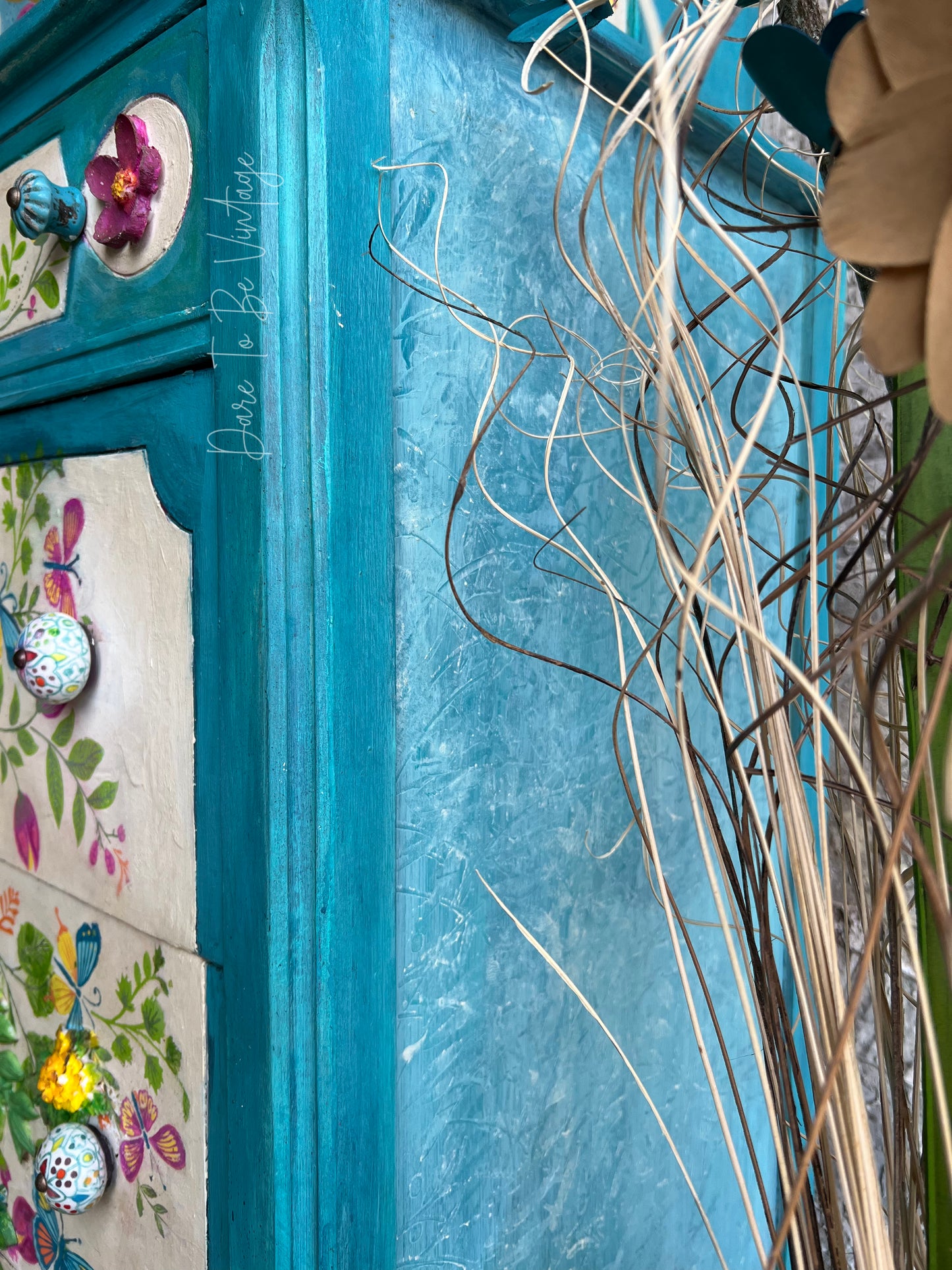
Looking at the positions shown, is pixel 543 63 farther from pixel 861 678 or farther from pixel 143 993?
pixel 143 993

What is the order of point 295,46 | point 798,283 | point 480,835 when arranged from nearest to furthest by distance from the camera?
1. point 295,46
2. point 480,835
3. point 798,283

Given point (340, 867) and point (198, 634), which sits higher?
point (198, 634)

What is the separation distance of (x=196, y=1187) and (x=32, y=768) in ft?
0.84

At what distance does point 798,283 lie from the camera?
0.77 meters

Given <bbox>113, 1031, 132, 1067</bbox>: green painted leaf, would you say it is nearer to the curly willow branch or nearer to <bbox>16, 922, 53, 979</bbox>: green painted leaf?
<bbox>16, 922, 53, 979</bbox>: green painted leaf

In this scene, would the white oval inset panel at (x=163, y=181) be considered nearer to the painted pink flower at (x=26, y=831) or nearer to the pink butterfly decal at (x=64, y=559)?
the pink butterfly decal at (x=64, y=559)

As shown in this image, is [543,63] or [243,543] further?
[543,63]

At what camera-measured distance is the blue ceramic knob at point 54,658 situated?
1.45ft

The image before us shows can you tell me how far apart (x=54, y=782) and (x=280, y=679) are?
0.22m

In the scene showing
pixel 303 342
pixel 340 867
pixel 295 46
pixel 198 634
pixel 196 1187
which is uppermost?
pixel 295 46

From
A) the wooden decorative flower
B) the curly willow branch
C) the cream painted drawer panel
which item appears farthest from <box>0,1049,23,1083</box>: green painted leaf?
the wooden decorative flower

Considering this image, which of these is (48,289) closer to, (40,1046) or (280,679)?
(280,679)

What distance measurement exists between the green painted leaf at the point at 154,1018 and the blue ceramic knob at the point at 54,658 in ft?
0.54

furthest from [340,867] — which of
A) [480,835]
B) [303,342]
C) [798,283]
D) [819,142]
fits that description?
[798,283]
